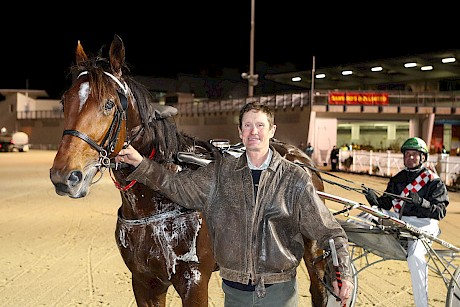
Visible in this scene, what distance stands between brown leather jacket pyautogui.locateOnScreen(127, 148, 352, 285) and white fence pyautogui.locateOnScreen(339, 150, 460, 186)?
14831mm

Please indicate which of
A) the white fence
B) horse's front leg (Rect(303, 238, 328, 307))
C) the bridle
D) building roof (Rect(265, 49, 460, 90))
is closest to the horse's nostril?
Answer: the bridle

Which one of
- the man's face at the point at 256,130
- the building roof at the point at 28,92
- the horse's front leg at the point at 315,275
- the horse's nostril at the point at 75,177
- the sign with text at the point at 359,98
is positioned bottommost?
the horse's front leg at the point at 315,275

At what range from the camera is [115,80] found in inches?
102

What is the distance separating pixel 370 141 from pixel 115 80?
97.2 ft

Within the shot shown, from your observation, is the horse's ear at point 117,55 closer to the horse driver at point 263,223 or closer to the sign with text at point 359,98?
the horse driver at point 263,223

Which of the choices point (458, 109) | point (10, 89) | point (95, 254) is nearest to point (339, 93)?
point (458, 109)

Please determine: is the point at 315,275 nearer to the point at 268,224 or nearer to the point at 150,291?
the point at 150,291

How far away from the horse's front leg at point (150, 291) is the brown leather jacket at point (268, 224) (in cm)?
85

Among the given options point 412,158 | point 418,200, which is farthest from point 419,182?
point 418,200

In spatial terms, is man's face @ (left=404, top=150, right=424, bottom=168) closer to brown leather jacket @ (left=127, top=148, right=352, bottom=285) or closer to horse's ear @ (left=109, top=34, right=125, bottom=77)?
brown leather jacket @ (left=127, top=148, right=352, bottom=285)

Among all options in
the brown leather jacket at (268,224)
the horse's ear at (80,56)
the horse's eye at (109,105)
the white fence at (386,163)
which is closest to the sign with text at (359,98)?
the white fence at (386,163)

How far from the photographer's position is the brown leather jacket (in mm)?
2146

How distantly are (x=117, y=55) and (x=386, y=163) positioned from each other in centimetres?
1872

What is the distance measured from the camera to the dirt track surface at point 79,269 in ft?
15.9
